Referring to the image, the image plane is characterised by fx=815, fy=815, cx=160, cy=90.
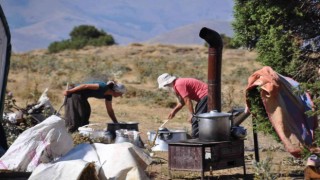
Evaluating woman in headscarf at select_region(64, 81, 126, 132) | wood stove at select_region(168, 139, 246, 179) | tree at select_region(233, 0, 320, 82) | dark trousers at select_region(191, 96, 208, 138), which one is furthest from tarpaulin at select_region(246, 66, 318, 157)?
woman in headscarf at select_region(64, 81, 126, 132)

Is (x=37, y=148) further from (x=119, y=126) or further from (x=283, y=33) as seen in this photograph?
(x=119, y=126)

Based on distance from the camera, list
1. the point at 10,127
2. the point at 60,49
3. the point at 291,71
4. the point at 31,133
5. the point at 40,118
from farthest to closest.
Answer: the point at 60,49, the point at 40,118, the point at 10,127, the point at 291,71, the point at 31,133

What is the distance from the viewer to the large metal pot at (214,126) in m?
9.91

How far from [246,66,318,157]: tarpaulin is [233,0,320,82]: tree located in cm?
49

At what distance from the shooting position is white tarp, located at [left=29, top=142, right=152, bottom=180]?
8.41 metres

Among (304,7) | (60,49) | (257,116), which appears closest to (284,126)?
(257,116)

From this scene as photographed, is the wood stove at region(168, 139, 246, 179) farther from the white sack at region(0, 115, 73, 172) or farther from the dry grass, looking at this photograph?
the white sack at region(0, 115, 73, 172)

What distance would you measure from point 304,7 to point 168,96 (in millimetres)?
14943

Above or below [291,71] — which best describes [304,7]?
above

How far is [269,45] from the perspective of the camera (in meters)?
11.7

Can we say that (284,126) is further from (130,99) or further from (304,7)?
(130,99)

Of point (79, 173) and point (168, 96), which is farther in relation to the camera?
point (168, 96)

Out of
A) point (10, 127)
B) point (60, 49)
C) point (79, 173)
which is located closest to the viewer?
point (79, 173)

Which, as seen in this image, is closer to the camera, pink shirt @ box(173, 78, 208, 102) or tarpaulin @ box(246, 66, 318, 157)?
tarpaulin @ box(246, 66, 318, 157)
